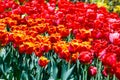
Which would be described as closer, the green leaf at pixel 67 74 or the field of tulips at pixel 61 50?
the field of tulips at pixel 61 50

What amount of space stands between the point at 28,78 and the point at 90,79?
2.57 feet

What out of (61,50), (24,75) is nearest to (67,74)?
(61,50)

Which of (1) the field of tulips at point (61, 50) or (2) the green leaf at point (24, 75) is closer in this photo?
(1) the field of tulips at point (61, 50)

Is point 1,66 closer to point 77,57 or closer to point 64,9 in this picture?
point 77,57

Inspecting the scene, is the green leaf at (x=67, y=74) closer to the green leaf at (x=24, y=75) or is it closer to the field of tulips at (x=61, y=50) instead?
the field of tulips at (x=61, y=50)

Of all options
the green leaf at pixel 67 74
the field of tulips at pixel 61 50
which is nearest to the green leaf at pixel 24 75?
the field of tulips at pixel 61 50

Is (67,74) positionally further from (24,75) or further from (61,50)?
(24,75)

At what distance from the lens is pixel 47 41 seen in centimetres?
435

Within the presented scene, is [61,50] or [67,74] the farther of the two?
[67,74]

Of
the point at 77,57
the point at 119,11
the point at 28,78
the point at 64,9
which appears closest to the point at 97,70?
the point at 77,57

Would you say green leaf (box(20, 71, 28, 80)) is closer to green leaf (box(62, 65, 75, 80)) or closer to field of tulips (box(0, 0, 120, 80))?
field of tulips (box(0, 0, 120, 80))

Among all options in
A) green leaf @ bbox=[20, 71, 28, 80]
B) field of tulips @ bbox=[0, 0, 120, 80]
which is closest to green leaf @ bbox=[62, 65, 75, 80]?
field of tulips @ bbox=[0, 0, 120, 80]

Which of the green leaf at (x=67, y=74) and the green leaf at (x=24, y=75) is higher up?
the green leaf at (x=24, y=75)

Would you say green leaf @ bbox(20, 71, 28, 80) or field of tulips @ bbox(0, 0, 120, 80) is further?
green leaf @ bbox(20, 71, 28, 80)
